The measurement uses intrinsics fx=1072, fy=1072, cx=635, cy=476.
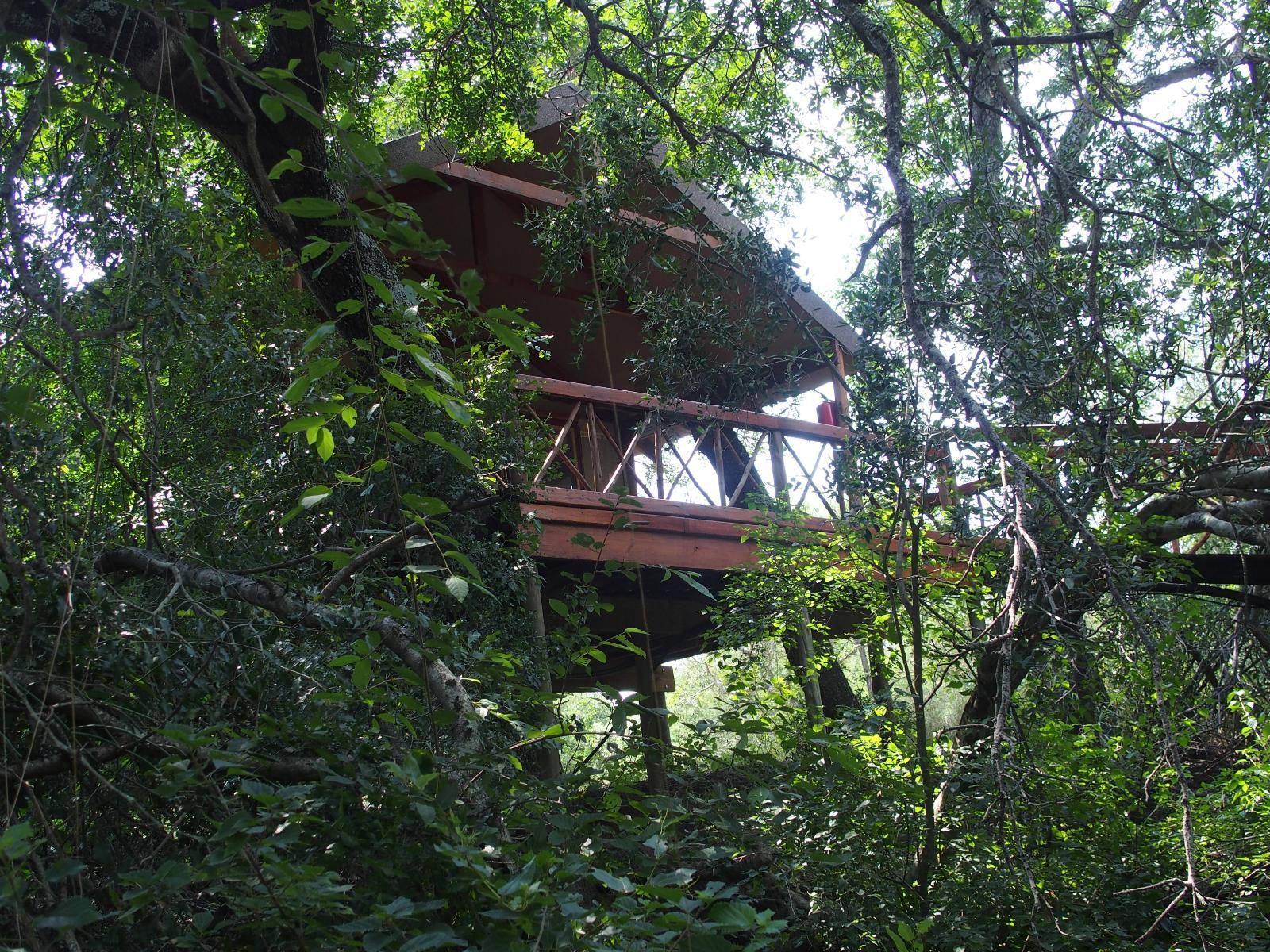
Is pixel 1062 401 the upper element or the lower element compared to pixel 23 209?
lower

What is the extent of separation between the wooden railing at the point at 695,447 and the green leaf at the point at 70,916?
4187 millimetres

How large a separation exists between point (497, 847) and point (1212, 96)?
6801 millimetres

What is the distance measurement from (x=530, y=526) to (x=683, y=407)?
1340 millimetres

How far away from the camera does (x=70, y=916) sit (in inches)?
49.5

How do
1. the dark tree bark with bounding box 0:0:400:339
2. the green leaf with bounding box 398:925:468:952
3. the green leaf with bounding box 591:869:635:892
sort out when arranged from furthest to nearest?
the dark tree bark with bounding box 0:0:400:339
the green leaf with bounding box 591:869:635:892
the green leaf with bounding box 398:925:468:952

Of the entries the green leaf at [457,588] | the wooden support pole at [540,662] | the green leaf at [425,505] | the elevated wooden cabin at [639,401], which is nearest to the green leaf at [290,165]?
the green leaf at [425,505]

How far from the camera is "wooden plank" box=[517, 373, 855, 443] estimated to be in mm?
6242

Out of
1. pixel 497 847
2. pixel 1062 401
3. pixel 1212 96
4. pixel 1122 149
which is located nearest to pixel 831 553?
pixel 1062 401

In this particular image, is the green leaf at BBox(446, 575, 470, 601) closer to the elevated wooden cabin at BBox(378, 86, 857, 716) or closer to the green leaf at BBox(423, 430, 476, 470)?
the green leaf at BBox(423, 430, 476, 470)

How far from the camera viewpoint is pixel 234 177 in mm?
6992

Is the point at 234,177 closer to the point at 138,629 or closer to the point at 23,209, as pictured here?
the point at 23,209

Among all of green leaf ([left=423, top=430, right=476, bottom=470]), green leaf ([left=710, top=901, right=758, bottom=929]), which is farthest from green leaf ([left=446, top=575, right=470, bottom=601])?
green leaf ([left=710, top=901, right=758, bottom=929])

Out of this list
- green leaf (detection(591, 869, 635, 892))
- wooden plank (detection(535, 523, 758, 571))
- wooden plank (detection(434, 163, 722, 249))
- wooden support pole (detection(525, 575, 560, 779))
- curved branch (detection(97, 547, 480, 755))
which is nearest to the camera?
green leaf (detection(591, 869, 635, 892))

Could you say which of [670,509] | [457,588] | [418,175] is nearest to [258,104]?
[457,588]
